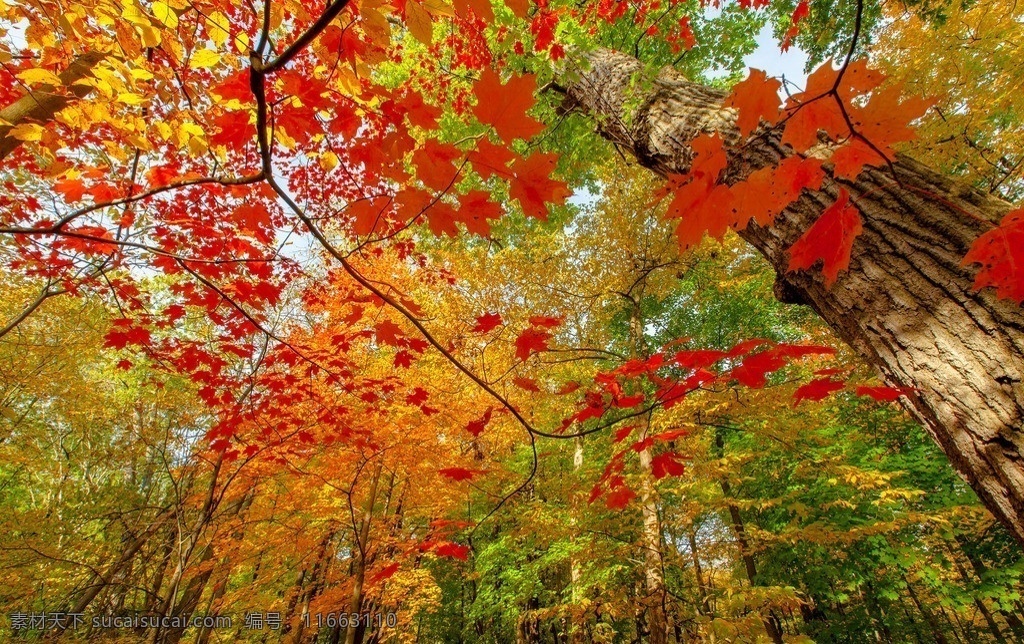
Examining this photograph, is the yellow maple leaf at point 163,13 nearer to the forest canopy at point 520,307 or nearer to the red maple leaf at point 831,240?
the forest canopy at point 520,307

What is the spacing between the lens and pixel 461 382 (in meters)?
7.01

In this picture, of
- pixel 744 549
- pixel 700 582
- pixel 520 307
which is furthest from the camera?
pixel 520 307

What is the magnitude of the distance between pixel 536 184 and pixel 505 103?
29 centimetres

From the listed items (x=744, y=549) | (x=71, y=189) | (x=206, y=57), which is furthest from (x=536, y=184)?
(x=744, y=549)

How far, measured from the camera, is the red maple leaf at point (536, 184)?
4.45 ft

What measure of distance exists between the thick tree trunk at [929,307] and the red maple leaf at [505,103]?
100 centimetres

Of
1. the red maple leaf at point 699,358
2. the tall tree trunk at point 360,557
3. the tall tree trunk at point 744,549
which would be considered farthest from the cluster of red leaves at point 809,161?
the tall tree trunk at point 744,549

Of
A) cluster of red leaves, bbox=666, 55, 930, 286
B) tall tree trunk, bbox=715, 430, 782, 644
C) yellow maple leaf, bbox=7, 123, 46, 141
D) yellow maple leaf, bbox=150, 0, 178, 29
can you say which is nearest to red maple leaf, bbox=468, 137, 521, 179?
cluster of red leaves, bbox=666, 55, 930, 286

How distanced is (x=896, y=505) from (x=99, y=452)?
1465cm

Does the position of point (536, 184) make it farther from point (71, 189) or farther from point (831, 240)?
point (71, 189)

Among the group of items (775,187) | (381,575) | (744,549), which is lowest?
(381,575)

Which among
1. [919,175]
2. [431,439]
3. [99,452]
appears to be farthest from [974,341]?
[99,452]

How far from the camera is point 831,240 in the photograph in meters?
1.30

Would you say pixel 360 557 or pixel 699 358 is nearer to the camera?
pixel 699 358
